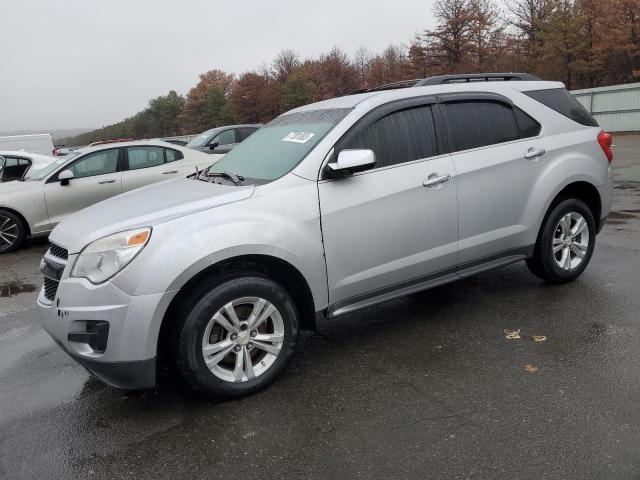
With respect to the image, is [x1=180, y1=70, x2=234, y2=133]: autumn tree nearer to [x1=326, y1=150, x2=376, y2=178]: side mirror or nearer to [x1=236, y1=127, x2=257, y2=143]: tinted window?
[x1=236, y1=127, x2=257, y2=143]: tinted window

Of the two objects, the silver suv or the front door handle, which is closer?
the silver suv

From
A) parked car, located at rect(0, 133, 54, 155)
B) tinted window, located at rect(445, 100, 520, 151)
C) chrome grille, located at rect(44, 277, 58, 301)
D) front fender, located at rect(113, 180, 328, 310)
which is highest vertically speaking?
parked car, located at rect(0, 133, 54, 155)

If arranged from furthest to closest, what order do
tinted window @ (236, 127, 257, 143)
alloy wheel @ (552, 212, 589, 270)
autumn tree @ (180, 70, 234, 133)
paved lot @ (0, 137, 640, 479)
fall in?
autumn tree @ (180, 70, 234, 133) → tinted window @ (236, 127, 257, 143) → alloy wheel @ (552, 212, 589, 270) → paved lot @ (0, 137, 640, 479)

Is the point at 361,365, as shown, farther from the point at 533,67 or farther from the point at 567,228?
the point at 533,67

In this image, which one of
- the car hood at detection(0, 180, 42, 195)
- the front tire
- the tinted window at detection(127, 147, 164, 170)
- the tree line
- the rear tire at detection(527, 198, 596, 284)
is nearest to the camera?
the front tire

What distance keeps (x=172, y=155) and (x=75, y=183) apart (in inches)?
66.9

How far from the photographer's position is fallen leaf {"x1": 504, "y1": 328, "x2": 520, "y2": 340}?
13.4ft

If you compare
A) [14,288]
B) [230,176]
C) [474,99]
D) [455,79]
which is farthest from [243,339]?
[14,288]

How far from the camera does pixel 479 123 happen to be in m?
4.43

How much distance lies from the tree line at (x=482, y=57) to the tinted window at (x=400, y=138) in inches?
1418

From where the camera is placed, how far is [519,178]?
4.50 m

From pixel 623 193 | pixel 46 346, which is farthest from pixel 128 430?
pixel 623 193

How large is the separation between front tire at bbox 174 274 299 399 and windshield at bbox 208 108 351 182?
2.69 feet

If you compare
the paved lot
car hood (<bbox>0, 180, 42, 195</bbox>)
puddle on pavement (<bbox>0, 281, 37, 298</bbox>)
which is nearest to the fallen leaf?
the paved lot
